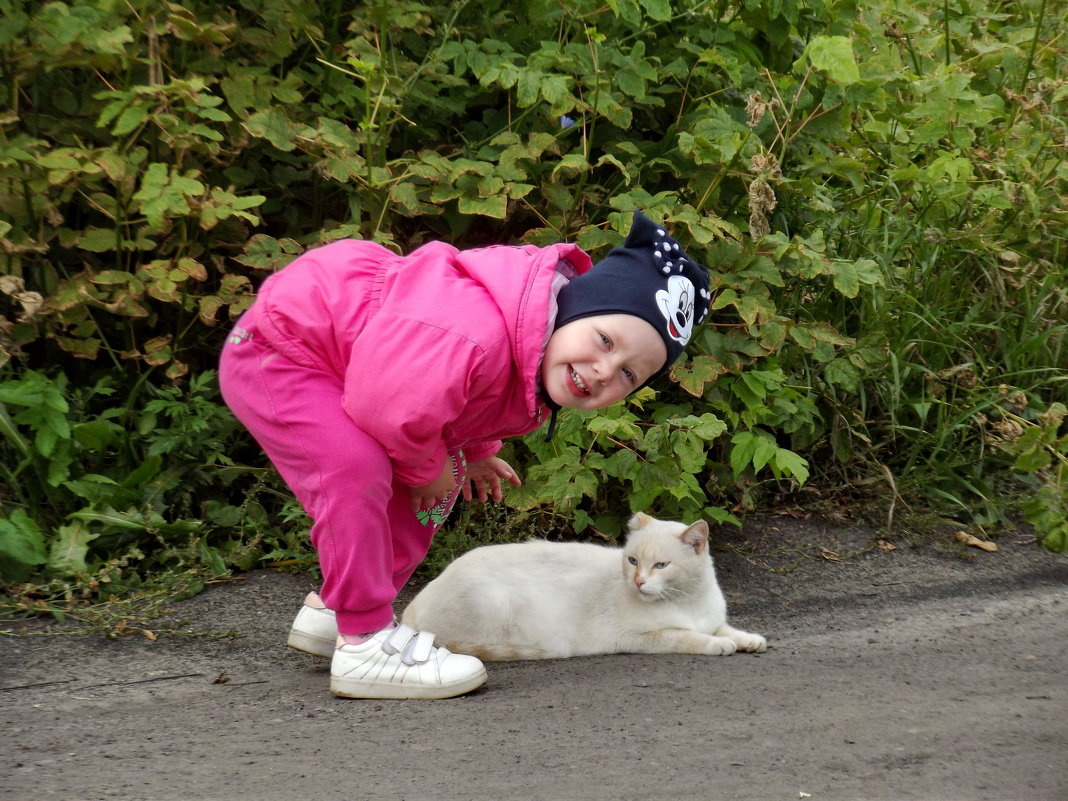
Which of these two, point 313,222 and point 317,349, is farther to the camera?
point 313,222

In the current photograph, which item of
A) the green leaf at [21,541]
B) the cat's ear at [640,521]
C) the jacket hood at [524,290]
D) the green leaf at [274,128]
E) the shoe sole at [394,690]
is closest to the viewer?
the jacket hood at [524,290]

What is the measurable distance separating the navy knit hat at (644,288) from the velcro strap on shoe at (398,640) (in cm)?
93

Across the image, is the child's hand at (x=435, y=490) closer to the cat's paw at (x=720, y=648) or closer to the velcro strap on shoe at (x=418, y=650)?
the velcro strap on shoe at (x=418, y=650)

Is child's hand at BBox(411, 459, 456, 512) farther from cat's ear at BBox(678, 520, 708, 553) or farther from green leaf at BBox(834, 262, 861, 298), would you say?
green leaf at BBox(834, 262, 861, 298)

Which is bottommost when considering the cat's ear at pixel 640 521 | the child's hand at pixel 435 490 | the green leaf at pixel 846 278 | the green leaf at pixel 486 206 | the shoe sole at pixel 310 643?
the shoe sole at pixel 310 643

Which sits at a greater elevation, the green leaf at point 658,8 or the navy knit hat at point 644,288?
the green leaf at point 658,8

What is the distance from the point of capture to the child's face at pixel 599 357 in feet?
8.45

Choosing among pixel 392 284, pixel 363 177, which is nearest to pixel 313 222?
pixel 363 177

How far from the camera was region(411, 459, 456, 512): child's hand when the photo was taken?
280 centimetres

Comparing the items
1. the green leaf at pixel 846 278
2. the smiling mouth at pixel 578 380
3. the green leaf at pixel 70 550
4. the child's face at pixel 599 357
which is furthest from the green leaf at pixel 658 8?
the green leaf at pixel 70 550

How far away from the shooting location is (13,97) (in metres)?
3.61

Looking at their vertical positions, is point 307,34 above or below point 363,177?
above

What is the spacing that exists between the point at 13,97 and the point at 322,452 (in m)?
2.03

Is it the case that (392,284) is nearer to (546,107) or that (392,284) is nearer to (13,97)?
(546,107)
